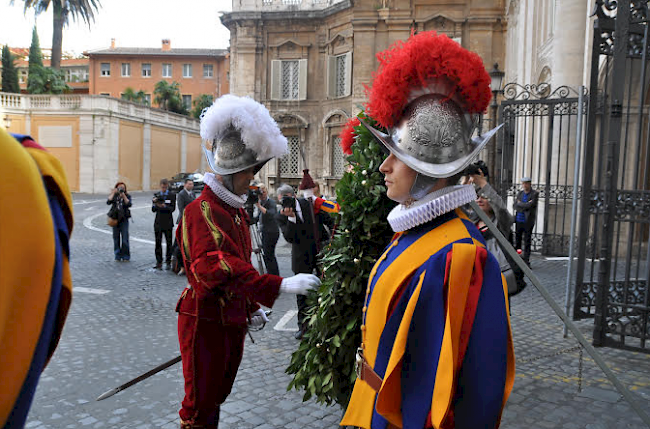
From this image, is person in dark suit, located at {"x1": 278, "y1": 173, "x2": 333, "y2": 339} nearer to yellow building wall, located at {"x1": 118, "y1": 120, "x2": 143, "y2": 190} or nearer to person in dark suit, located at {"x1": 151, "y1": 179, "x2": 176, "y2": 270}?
person in dark suit, located at {"x1": 151, "y1": 179, "x2": 176, "y2": 270}

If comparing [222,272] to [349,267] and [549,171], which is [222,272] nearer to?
[349,267]

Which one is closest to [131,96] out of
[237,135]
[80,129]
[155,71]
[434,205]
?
[155,71]

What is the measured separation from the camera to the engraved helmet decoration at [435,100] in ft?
6.65

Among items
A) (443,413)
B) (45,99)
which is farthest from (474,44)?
(45,99)

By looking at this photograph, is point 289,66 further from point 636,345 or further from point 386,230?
point 386,230

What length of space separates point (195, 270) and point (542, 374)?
3880mm

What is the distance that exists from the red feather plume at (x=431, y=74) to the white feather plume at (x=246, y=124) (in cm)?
127

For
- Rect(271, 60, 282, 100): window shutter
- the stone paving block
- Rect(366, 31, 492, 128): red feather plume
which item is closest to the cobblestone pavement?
the stone paving block

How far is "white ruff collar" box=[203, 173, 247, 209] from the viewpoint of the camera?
3.20 meters

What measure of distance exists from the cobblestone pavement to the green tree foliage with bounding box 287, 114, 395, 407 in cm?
134

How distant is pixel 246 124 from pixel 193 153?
1789 inches

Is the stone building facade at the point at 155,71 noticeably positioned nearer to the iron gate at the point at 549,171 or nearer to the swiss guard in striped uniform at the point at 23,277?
the iron gate at the point at 549,171

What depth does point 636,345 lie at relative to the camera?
19.6ft

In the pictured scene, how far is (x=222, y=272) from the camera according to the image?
111 inches
